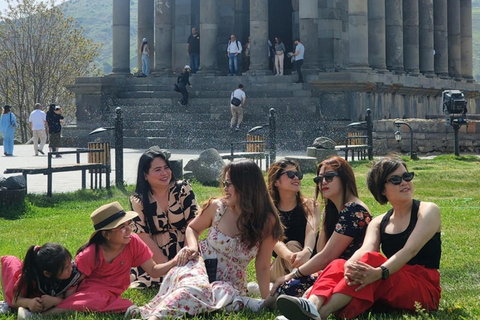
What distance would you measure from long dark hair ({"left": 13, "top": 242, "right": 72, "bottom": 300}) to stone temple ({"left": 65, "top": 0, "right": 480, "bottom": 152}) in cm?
2243

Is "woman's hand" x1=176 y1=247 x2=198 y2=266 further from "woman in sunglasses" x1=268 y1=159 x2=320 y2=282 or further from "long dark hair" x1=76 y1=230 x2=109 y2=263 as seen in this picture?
"woman in sunglasses" x1=268 y1=159 x2=320 y2=282

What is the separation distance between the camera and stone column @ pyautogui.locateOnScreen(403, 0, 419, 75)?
4553 centimetres

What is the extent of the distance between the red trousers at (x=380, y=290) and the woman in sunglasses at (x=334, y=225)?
59 cm

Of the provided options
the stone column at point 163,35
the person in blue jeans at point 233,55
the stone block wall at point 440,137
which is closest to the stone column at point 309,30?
the person in blue jeans at point 233,55

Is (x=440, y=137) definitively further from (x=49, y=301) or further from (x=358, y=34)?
(x=49, y=301)

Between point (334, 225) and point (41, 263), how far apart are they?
2.55 m

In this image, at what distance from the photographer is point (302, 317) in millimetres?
7148

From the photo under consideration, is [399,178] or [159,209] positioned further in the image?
[159,209]

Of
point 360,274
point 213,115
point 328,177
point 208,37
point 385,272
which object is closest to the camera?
point 360,274

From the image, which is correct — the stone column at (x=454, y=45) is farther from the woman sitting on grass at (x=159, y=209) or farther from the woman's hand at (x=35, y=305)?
the woman's hand at (x=35, y=305)

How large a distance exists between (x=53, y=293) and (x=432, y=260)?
305 cm

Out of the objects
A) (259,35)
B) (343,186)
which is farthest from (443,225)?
(259,35)

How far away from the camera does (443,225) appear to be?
13.5 metres

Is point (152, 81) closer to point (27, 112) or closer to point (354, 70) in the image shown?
point (354, 70)
